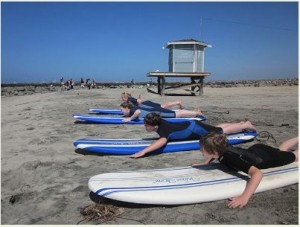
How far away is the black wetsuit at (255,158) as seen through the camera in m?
4.01

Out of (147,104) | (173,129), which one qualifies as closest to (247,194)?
(173,129)

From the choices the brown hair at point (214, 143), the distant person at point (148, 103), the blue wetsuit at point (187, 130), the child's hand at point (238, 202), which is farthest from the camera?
the distant person at point (148, 103)

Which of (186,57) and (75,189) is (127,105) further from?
(186,57)

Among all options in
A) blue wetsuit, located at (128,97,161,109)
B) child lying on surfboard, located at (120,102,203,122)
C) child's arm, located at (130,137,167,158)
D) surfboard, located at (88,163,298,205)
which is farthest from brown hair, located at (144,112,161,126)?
blue wetsuit, located at (128,97,161,109)

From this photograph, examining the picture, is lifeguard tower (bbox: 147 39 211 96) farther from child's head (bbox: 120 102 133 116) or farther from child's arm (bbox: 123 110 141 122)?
child's arm (bbox: 123 110 141 122)

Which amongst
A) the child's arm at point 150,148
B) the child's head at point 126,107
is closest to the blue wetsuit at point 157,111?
the child's head at point 126,107

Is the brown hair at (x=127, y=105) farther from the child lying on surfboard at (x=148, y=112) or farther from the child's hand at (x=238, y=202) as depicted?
the child's hand at (x=238, y=202)

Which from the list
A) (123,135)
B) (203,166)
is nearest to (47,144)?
(123,135)

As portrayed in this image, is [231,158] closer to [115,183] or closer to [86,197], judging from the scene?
[115,183]

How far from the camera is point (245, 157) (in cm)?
400

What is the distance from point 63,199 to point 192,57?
17221 millimetres

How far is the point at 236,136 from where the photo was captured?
6.86 meters

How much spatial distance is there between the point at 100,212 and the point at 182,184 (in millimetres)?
1066

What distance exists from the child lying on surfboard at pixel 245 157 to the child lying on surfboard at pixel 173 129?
1656 millimetres
